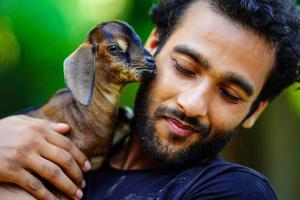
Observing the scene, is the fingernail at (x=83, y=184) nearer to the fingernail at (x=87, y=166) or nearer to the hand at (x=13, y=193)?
the fingernail at (x=87, y=166)

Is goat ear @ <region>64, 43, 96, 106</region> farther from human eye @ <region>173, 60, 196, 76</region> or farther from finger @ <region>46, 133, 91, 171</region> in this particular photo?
human eye @ <region>173, 60, 196, 76</region>

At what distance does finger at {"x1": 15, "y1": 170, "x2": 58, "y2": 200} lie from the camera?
10.1ft

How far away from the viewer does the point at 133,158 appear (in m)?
3.51

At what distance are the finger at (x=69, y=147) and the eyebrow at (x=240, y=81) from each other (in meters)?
0.83

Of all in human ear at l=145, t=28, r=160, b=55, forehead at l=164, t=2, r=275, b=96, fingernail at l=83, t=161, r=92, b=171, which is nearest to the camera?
forehead at l=164, t=2, r=275, b=96

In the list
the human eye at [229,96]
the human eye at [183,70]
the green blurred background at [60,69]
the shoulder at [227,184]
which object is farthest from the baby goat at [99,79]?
the green blurred background at [60,69]

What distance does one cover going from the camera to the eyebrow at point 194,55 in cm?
314

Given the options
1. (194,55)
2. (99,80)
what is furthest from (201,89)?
(99,80)

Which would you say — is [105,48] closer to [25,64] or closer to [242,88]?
[242,88]

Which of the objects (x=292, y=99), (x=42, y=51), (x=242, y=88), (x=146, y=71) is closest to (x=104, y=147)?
(x=146, y=71)

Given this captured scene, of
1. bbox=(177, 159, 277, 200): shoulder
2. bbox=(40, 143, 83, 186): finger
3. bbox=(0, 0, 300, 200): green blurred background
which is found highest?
bbox=(177, 159, 277, 200): shoulder

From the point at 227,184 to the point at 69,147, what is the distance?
2.77ft

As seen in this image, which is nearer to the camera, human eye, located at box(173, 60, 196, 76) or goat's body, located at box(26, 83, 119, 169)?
human eye, located at box(173, 60, 196, 76)

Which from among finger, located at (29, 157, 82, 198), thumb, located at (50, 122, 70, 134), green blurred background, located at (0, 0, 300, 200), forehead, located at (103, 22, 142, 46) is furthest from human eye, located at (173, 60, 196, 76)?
green blurred background, located at (0, 0, 300, 200)
